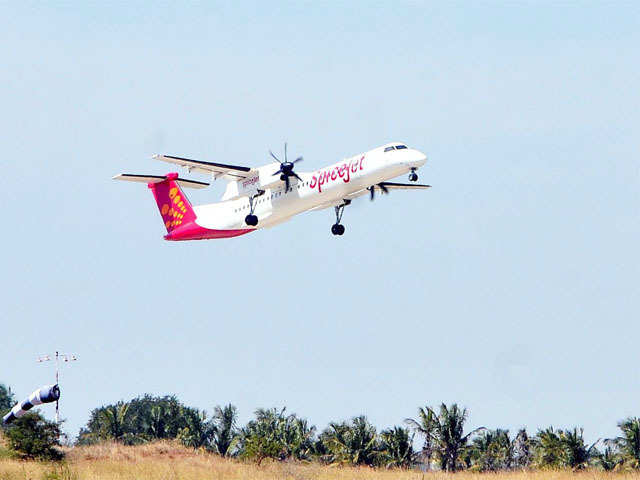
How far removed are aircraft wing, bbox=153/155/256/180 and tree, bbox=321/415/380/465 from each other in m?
14.1

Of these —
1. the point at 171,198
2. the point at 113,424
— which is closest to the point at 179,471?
the point at 171,198

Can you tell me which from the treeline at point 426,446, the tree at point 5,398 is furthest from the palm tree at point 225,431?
the tree at point 5,398

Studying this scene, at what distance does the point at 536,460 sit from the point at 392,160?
16370mm

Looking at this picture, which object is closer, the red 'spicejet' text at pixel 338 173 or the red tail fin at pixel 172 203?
the red 'spicejet' text at pixel 338 173

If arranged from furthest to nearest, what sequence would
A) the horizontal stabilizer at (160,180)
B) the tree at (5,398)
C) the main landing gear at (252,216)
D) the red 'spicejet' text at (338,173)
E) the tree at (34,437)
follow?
the tree at (5,398), the horizontal stabilizer at (160,180), the main landing gear at (252,216), the red 'spicejet' text at (338,173), the tree at (34,437)

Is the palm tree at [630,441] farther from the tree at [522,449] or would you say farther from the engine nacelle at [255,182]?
the engine nacelle at [255,182]

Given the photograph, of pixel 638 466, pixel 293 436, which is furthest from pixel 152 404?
pixel 638 466

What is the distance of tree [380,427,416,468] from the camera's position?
190ft

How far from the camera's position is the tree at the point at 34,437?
48125mm

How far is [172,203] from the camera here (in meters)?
61.5

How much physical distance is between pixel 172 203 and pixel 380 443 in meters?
16.3

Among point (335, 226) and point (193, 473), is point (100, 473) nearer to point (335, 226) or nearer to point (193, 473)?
point (193, 473)

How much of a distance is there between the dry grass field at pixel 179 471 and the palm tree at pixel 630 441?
15.4m

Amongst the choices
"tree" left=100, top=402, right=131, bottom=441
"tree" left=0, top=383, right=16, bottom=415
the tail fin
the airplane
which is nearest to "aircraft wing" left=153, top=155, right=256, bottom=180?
the airplane
